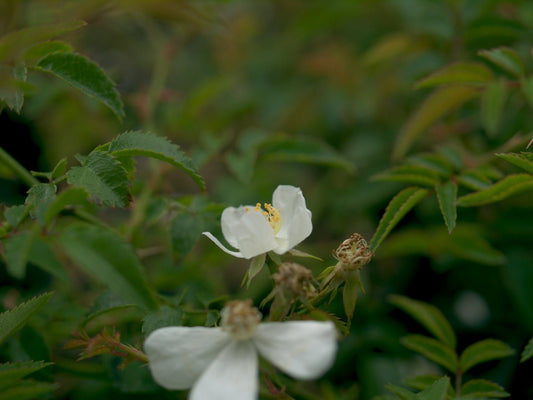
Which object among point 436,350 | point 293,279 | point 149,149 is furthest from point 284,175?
point 293,279

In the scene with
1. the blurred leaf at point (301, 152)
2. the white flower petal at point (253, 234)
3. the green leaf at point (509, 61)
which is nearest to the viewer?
the white flower petal at point (253, 234)

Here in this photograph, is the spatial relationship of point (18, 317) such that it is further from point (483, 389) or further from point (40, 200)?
point (483, 389)

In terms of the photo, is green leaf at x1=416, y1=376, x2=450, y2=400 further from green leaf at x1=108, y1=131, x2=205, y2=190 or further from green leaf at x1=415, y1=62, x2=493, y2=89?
green leaf at x1=415, y1=62, x2=493, y2=89

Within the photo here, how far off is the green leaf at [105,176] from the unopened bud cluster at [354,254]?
1.49 ft

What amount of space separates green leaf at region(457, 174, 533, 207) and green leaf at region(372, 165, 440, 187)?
0.11m

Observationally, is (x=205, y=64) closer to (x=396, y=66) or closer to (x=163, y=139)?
(x=396, y=66)

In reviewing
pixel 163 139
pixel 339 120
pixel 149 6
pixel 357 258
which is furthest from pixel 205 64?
pixel 357 258

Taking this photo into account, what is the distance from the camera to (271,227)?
3.63ft

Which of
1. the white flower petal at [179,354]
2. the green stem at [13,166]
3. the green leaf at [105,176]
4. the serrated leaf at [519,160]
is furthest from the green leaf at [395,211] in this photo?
the green stem at [13,166]

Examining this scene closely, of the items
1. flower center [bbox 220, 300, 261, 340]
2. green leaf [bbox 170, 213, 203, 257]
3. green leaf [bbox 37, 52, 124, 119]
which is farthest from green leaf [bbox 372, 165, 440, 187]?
green leaf [bbox 37, 52, 124, 119]

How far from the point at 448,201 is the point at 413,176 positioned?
12 centimetres

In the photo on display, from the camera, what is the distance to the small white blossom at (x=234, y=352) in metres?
0.83

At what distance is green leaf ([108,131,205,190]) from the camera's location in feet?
3.48

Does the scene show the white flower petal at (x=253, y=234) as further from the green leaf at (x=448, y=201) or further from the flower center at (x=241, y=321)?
the green leaf at (x=448, y=201)
